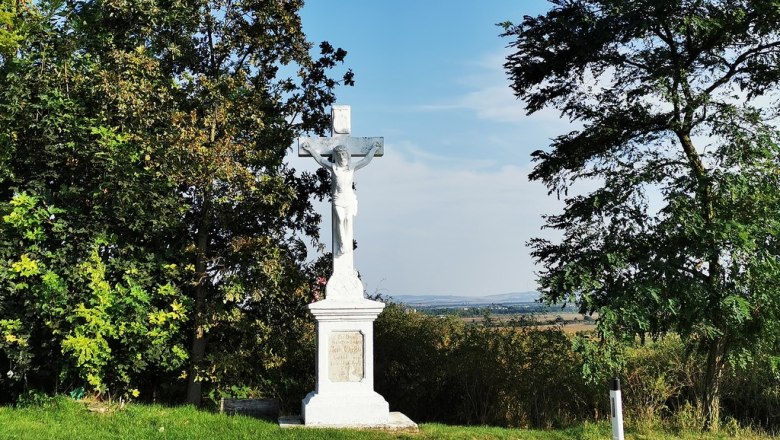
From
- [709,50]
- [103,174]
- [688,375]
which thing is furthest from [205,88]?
[688,375]

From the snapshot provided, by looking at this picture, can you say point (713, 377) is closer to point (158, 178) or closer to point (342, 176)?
point (342, 176)

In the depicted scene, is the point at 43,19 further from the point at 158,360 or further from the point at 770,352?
the point at 770,352

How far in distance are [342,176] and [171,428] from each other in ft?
13.1

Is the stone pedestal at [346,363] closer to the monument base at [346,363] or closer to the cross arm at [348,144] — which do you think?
the monument base at [346,363]

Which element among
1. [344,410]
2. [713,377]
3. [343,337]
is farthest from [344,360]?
[713,377]

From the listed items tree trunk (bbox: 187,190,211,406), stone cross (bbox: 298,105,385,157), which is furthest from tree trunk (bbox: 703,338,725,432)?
tree trunk (bbox: 187,190,211,406)

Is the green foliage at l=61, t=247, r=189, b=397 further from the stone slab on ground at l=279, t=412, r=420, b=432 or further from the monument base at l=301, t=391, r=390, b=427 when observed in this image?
the monument base at l=301, t=391, r=390, b=427

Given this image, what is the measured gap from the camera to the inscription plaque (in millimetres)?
8500

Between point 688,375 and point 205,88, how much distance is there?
9039mm

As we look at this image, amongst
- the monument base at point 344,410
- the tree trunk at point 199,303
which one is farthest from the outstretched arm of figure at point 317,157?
the monument base at point 344,410

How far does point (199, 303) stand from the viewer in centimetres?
998

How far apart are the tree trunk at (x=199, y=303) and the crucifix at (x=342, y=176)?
2.10 meters

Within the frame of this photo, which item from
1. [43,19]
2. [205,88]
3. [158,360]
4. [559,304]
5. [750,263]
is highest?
[43,19]

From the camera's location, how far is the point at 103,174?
937cm
